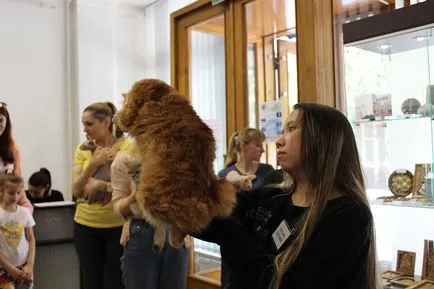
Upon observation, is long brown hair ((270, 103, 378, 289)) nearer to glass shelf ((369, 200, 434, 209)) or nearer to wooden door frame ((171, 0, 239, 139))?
glass shelf ((369, 200, 434, 209))

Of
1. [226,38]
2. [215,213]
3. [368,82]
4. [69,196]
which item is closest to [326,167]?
[215,213]

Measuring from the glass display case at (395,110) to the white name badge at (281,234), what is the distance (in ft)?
3.55

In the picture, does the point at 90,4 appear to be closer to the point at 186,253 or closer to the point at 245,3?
the point at 245,3

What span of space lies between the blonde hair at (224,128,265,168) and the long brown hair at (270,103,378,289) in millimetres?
1558

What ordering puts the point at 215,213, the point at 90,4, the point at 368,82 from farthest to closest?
1. the point at 90,4
2. the point at 368,82
3. the point at 215,213

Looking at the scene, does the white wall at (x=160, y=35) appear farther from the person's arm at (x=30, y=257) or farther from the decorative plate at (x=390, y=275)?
the decorative plate at (x=390, y=275)

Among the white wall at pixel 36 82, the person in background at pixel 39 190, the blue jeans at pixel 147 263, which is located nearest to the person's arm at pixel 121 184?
the blue jeans at pixel 147 263

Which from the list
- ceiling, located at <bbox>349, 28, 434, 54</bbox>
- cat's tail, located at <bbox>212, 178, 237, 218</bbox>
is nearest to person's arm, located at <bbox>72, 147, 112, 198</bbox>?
cat's tail, located at <bbox>212, 178, 237, 218</bbox>

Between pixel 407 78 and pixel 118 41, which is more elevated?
pixel 118 41

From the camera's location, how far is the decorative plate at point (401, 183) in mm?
2227

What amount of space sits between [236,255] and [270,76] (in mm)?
2248

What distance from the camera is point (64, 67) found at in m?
5.05

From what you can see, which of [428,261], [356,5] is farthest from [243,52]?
[428,261]

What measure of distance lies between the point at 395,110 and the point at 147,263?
1379mm
